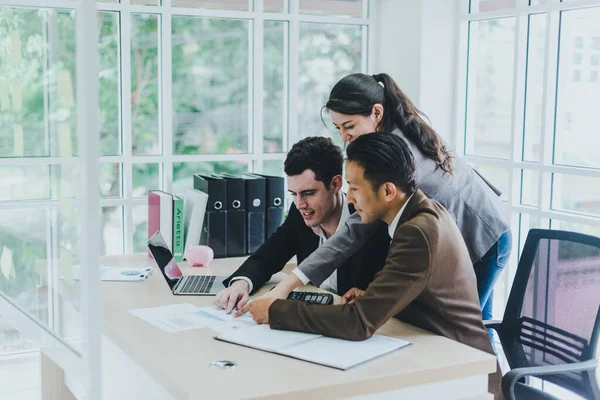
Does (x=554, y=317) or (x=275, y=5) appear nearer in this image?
(x=554, y=317)

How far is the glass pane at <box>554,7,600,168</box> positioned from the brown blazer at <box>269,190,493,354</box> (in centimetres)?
136

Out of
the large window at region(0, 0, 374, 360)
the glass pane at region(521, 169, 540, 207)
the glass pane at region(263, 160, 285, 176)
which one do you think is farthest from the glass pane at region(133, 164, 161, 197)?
the glass pane at region(521, 169, 540, 207)

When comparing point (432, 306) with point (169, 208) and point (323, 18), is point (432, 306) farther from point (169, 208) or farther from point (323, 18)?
point (323, 18)

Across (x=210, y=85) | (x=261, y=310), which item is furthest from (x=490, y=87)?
(x=261, y=310)

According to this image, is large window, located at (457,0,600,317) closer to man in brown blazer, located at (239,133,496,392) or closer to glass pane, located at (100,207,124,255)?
man in brown blazer, located at (239,133,496,392)

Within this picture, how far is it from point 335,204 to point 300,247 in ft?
0.80

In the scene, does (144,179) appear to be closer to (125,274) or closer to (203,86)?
(203,86)

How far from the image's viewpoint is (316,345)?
6.40 ft

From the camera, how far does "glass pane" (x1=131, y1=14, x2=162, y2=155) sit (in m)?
3.63

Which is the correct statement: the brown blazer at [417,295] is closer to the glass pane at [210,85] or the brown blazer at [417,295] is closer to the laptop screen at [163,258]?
the laptop screen at [163,258]

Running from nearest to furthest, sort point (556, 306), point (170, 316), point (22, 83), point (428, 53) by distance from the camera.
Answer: point (22, 83), point (170, 316), point (556, 306), point (428, 53)

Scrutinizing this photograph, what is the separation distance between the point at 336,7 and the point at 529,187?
132 cm

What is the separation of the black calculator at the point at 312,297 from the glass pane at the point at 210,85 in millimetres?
1560

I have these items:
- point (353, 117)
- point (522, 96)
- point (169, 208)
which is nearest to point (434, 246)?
point (353, 117)
